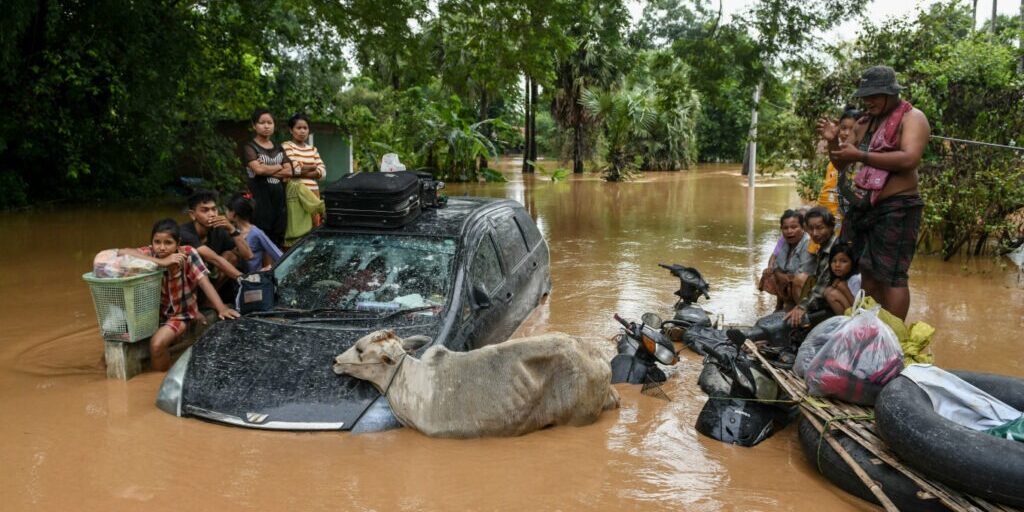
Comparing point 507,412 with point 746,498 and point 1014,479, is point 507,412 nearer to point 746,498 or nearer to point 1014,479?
point 746,498

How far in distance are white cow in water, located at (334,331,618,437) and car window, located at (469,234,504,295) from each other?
914mm

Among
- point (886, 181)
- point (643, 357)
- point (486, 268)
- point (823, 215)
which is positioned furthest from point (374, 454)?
point (823, 215)

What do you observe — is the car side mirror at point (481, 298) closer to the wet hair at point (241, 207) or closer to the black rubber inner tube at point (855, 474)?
the black rubber inner tube at point (855, 474)

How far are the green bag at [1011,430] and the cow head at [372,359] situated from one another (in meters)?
3.14

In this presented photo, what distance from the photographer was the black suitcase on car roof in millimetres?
5781

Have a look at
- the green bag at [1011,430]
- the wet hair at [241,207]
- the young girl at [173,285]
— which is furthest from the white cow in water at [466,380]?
the wet hair at [241,207]

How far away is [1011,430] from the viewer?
154 inches

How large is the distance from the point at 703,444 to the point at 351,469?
2105 millimetres

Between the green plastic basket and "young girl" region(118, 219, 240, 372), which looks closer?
the green plastic basket

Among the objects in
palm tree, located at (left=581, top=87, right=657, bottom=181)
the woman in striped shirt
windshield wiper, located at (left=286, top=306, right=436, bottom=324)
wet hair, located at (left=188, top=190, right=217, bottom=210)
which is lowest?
windshield wiper, located at (left=286, top=306, right=436, bottom=324)

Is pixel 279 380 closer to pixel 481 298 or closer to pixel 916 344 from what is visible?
pixel 481 298

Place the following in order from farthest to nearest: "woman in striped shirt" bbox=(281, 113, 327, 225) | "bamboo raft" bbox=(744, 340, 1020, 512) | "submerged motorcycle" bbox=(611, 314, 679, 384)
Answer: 1. "woman in striped shirt" bbox=(281, 113, 327, 225)
2. "submerged motorcycle" bbox=(611, 314, 679, 384)
3. "bamboo raft" bbox=(744, 340, 1020, 512)

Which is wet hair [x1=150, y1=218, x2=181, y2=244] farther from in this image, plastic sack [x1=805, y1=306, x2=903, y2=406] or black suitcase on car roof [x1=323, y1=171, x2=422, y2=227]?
plastic sack [x1=805, y1=306, x2=903, y2=406]

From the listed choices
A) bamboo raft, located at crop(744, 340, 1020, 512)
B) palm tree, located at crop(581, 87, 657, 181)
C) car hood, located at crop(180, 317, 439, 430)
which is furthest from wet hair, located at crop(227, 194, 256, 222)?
palm tree, located at crop(581, 87, 657, 181)
